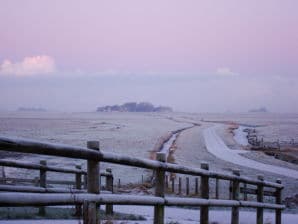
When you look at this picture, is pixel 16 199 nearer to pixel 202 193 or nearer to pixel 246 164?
pixel 202 193

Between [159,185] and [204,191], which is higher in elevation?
[159,185]

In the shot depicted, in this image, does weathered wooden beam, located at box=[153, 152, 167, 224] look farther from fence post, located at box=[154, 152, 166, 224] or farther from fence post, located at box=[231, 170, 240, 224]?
fence post, located at box=[231, 170, 240, 224]

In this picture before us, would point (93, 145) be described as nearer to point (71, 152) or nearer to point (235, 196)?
point (71, 152)

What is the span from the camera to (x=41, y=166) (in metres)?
8.80

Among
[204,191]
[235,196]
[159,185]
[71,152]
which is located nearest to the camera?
[71,152]

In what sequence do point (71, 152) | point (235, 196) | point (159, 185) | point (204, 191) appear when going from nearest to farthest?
point (71, 152) → point (159, 185) → point (204, 191) → point (235, 196)

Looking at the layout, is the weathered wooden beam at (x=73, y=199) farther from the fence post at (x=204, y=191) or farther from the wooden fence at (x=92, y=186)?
the fence post at (x=204, y=191)

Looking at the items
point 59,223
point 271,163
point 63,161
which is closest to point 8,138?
point 59,223

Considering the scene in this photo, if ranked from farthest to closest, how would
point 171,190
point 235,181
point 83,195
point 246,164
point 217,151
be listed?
point 217,151 → point 246,164 → point 171,190 → point 235,181 → point 83,195

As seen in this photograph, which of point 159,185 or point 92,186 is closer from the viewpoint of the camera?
point 92,186

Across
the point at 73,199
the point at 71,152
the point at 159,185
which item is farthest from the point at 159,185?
the point at 71,152

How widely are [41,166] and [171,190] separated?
14716 mm

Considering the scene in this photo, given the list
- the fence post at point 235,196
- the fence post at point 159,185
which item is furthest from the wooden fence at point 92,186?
the fence post at point 235,196

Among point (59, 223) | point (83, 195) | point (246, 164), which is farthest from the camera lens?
point (246, 164)
